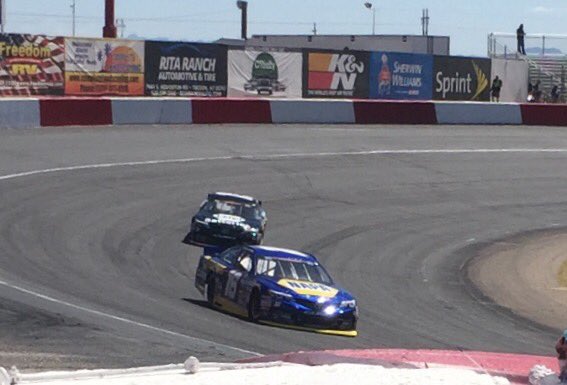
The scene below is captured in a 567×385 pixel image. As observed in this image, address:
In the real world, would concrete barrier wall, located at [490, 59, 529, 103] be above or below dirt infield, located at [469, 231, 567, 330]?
above

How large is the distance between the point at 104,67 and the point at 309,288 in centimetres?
2264

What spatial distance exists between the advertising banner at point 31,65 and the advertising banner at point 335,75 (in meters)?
10.2

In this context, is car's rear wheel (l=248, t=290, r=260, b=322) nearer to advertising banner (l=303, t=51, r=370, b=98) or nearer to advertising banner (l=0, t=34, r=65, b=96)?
advertising banner (l=0, t=34, r=65, b=96)

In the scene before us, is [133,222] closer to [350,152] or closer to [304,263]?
[304,263]

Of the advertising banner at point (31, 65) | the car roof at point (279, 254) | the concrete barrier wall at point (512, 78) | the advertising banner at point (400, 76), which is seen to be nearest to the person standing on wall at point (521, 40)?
the concrete barrier wall at point (512, 78)

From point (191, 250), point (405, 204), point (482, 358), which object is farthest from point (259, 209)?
point (482, 358)

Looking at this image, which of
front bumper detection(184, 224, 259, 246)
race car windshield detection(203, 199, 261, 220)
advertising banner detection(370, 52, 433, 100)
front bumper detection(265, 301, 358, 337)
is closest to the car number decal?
front bumper detection(265, 301, 358, 337)

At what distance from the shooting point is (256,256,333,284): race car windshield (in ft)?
60.1

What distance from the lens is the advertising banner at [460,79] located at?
4972cm

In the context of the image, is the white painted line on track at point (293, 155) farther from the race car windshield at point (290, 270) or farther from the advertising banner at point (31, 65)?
the race car windshield at point (290, 270)

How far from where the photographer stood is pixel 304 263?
18797mm

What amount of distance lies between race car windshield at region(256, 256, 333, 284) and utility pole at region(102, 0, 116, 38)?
3041cm

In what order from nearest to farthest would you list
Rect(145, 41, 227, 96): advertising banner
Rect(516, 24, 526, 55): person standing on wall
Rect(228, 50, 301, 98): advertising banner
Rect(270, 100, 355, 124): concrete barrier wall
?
Rect(145, 41, 227, 96): advertising banner, Rect(270, 100, 355, 124): concrete barrier wall, Rect(228, 50, 301, 98): advertising banner, Rect(516, 24, 526, 55): person standing on wall

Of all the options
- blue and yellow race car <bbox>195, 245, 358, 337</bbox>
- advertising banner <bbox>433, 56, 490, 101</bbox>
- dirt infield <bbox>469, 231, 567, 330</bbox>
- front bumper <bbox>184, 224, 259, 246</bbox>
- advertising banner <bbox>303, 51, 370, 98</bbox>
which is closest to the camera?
blue and yellow race car <bbox>195, 245, 358, 337</bbox>
